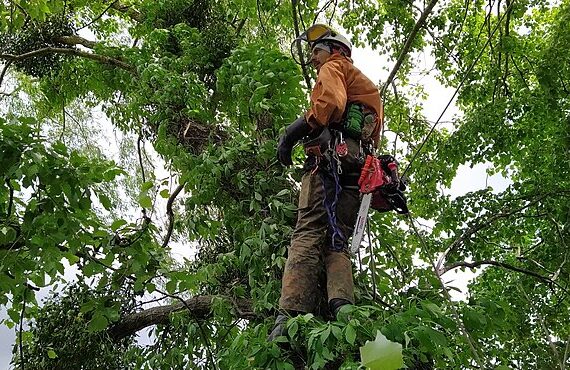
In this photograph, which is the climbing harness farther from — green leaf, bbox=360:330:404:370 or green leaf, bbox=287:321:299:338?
green leaf, bbox=360:330:404:370

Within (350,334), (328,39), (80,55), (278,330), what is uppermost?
(80,55)

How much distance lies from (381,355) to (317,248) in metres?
2.28

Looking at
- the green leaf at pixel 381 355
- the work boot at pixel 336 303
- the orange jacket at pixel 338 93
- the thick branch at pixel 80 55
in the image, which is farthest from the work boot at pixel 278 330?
the thick branch at pixel 80 55

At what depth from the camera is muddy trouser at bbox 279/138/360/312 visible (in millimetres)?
2674

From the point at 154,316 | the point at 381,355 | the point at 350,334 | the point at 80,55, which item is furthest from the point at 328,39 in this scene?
the point at 80,55

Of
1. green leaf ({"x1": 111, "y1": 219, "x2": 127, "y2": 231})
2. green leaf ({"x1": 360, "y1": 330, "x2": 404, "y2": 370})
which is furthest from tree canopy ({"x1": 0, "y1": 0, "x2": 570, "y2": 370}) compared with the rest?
green leaf ({"x1": 360, "y1": 330, "x2": 404, "y2": 370})

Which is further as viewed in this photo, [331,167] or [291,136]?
[291,136]

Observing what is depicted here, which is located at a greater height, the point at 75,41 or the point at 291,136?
the point at 75,41

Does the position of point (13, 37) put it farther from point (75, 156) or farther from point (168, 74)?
point (75, 156)

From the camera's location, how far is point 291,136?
305 centimetres

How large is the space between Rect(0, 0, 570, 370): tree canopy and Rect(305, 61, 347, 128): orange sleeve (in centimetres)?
45

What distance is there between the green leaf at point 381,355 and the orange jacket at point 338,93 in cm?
228

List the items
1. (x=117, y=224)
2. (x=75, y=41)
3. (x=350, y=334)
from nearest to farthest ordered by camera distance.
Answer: (x=350, y=334) < (x=117, y=224) < (x=75, y=41)

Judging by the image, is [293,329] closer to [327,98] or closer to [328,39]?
[327,98]
